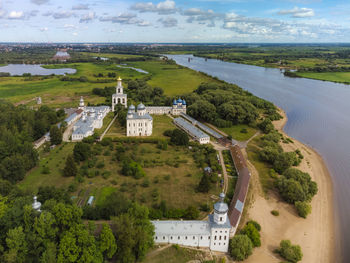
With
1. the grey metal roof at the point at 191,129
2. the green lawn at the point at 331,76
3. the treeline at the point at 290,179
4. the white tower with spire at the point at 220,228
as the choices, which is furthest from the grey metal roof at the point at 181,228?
the green lawn at the point at 331,76

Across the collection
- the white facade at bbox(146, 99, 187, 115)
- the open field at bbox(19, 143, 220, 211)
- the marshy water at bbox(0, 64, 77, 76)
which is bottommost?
the open field at bbox(19, 143, 220, 211)

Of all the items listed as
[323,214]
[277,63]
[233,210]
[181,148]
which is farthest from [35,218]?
[277,63]

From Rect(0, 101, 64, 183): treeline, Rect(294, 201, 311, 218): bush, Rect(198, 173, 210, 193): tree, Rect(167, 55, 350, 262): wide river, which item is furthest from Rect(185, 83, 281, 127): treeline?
Rect(0, 101, 64, 183): treeline

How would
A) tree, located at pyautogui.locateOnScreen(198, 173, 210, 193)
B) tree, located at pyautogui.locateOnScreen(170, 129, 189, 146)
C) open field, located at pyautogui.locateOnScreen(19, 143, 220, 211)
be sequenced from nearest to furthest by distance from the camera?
Result: open field, located at pyautogui.locateOnScreen(19, 143, 220, 211) < tree, located at pyautogui.locateOnScreen(198, 173, 210, 193) < tree, located at pyautogui.locateOnScreen(170, 129, 189, 146)

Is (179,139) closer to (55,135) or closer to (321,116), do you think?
(55,135)

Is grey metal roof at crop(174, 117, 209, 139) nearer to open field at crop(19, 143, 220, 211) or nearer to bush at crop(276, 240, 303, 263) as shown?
open field at crop(19, 143, 220, 211)

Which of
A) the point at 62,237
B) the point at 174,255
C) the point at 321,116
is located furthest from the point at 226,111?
the point at 62,237
